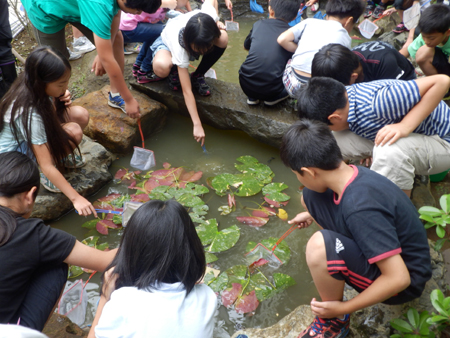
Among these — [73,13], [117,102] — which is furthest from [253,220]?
[73,13]

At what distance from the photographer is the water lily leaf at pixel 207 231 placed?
2246mm

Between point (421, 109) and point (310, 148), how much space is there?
0.84 meters

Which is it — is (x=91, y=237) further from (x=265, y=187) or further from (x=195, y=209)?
(x=265, y=187)

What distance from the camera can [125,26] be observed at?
3.22 metres

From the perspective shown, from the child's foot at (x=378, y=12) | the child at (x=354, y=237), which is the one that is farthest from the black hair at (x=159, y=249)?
the child's foot at (x=378, y=12)

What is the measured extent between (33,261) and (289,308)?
1.27 meters

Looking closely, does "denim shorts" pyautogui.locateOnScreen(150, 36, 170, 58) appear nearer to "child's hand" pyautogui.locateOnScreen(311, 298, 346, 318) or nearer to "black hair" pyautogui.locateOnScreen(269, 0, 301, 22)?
"black hair" pyautogui.locateOnScreen(269, 0, 301, 22)

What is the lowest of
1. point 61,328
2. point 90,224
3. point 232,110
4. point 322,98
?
point 90,224

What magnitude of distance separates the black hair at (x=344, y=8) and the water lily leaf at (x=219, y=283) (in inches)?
85.7

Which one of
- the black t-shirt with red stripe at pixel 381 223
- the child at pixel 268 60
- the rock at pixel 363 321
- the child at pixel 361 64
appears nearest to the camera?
the black t-shirt with red stripe at pixel 381 223

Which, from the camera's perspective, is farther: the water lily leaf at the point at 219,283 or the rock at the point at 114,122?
the rock at the point at 114,122

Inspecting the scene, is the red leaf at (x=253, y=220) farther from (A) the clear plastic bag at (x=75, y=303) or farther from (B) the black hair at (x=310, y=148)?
(A) the clear plastic bag at (x=75, y=303)

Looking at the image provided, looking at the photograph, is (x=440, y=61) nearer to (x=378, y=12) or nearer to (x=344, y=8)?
(x=344, y=8)

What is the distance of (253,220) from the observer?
2.40 meters
